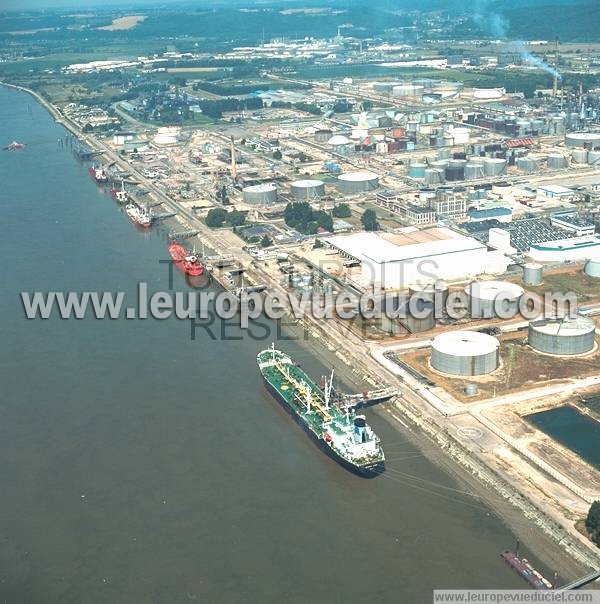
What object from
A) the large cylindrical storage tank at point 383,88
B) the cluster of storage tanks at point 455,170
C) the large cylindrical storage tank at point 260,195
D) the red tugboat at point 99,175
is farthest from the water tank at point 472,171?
the large cylindrical storage tank at point 383,88

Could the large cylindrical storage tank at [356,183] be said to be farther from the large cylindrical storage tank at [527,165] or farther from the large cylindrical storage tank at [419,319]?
the large cylindrical storage tank at [419,319]

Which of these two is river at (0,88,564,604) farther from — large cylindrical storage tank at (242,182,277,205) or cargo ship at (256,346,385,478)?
large cylindrical storage tank at (242,182,277,205)

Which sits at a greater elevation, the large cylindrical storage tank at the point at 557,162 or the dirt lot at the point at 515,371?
the large cylindrical storage tank at the point at 557,162

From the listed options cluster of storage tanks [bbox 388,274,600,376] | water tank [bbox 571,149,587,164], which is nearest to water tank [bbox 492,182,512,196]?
water tank [bbox 571,149,587,164]

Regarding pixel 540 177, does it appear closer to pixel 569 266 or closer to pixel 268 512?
pixel 569 266

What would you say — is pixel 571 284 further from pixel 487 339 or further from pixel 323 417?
pixel 323 417

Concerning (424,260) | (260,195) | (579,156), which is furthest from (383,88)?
(424,260)
